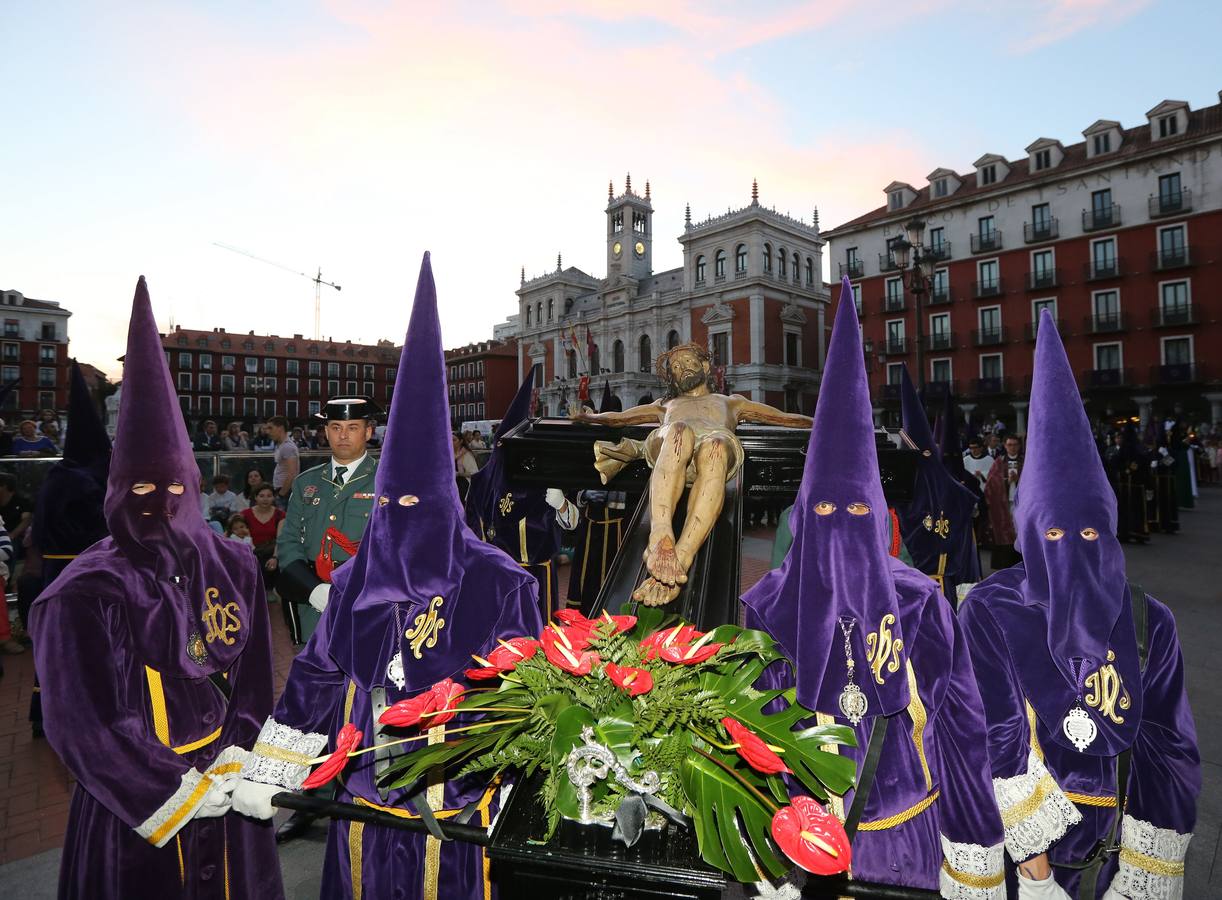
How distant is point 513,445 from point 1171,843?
10.5 ft

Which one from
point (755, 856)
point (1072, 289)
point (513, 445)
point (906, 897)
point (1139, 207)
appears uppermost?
point (1139, 207)

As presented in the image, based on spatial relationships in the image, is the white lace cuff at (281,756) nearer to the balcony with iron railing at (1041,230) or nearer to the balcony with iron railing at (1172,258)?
the balcony with iron railing at (1172,258)

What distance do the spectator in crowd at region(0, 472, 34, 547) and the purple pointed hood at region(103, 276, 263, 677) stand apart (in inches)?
261

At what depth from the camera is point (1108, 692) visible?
210 cm

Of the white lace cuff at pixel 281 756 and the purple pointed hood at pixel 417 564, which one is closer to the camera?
the white lace cuff at pixel 281 756

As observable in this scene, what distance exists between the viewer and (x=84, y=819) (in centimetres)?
211

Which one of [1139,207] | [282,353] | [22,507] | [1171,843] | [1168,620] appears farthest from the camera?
[282,353]

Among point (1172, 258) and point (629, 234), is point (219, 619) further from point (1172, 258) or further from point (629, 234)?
point (629, 234)

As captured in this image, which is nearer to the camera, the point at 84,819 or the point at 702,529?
the point at 84,819

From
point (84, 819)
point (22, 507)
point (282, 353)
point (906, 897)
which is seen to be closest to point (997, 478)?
point (906, 897)

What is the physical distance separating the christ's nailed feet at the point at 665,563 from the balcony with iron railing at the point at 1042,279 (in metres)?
40.0

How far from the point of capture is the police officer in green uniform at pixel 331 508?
3.52m

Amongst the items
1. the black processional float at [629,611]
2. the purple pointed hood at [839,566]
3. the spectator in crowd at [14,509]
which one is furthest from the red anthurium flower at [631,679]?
the spectator in crowd at [14,509]

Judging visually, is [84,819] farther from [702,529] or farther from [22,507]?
[22,507]
